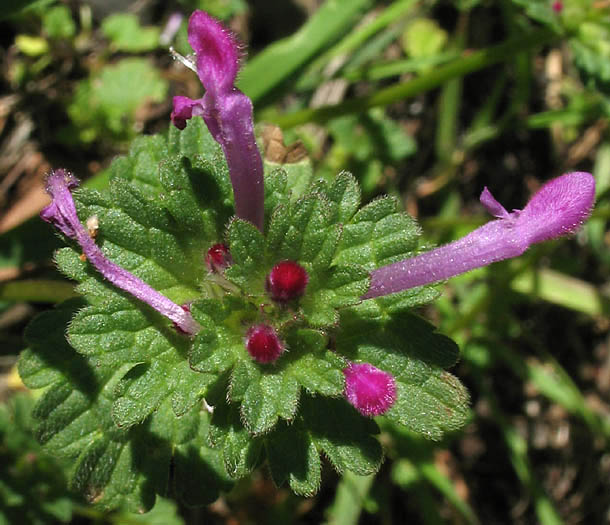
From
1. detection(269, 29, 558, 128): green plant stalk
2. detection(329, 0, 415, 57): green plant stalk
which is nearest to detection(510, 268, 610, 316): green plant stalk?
detection(269, 29, 558, 128): green plant stalk

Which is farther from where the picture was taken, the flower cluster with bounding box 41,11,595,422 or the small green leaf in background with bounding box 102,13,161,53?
the small green leaf in background with bounding box 102,13,161,53

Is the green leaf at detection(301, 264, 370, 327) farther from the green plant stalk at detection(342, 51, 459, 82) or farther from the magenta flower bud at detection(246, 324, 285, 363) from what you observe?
the green plant stalk at detection(342, 51, 459, 82)

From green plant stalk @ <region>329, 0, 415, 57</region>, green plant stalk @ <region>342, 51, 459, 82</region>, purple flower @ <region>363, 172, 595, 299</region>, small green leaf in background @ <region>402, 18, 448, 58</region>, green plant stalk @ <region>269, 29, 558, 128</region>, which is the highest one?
purple flower @ <region>363, 172, 595, 299</region>

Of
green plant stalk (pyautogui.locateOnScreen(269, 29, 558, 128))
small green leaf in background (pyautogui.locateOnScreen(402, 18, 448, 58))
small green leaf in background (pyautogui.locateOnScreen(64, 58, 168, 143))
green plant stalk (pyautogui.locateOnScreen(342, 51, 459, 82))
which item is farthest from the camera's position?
small green leaf in background (pyautogui.locateOnScreen(402, 18, 448, 58))

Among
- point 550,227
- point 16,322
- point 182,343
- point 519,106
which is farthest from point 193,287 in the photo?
point 519,106

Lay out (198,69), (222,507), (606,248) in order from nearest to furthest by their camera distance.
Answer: (198,69)
(222,507)
(606,248)

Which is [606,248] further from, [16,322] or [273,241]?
[16,322]

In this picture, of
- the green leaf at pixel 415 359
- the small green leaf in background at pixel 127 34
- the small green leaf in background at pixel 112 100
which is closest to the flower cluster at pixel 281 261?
the green leaf at pixel 415 359

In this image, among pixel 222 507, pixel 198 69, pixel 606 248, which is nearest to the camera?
pixel 198 69
